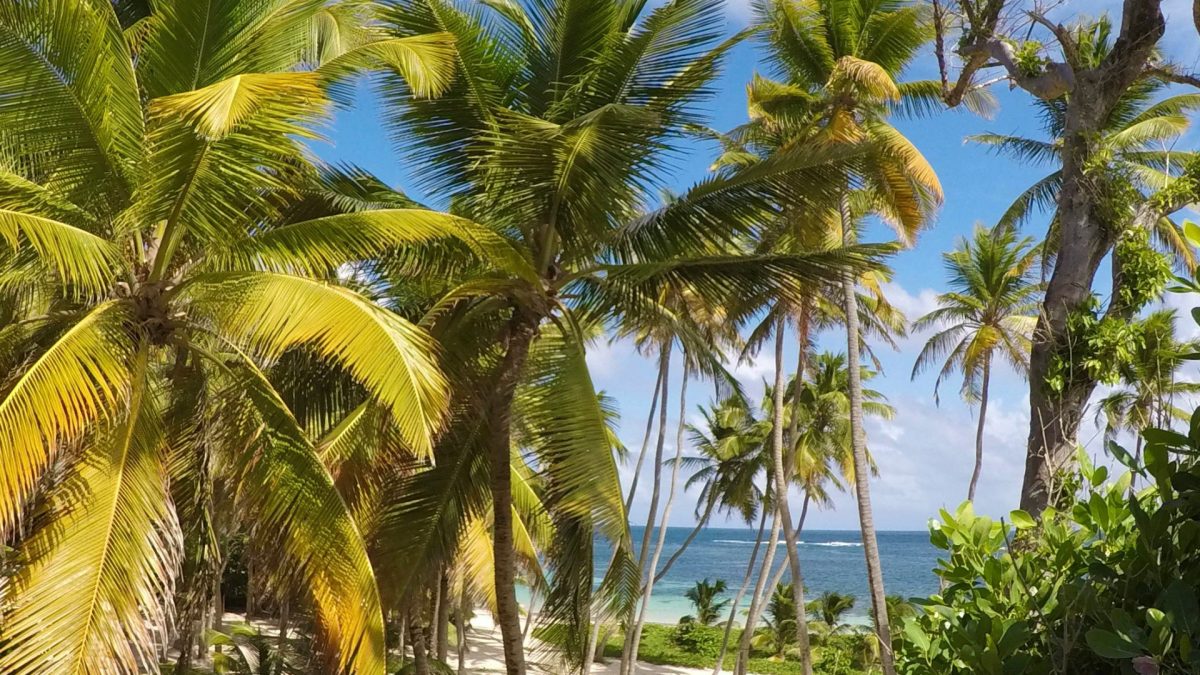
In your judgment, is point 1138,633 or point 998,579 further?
point 998,579

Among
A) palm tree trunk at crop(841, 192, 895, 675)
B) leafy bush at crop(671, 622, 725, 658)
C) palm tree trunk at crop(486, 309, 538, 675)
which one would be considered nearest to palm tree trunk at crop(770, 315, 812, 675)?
palm tree trunk at crop(841, 192, 895, 675)

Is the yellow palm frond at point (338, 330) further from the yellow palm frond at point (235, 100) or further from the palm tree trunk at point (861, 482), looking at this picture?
the palm tree trunk at point (861, 482)

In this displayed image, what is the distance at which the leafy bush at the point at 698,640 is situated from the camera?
28.3 meters

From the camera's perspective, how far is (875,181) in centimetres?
1178

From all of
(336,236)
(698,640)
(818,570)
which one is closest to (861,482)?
(336,236)

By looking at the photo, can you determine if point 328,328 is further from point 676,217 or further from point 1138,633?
point 1138,633

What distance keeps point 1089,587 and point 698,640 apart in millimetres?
28635

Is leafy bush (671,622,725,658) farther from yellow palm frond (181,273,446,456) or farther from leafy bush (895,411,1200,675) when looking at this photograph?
leafy bush (895,411,1200,675)

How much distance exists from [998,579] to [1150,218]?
4847mm

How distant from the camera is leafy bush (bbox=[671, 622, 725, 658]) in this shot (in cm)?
2833

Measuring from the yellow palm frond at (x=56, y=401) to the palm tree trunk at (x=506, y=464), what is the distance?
9.85 ft

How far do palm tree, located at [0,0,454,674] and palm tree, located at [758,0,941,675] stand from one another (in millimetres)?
7096

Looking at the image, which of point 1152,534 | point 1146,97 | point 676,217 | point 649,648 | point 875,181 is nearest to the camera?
point 1152,534

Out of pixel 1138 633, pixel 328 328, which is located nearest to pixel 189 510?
pixel 328 328
